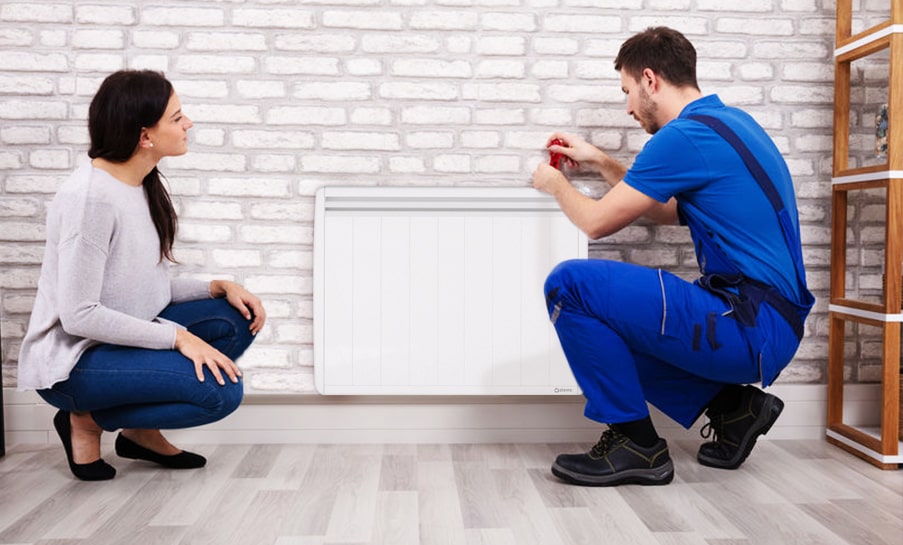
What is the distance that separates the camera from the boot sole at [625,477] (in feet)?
7.13

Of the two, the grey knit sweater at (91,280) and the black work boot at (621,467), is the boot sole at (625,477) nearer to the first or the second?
the black work boot at (621,467)

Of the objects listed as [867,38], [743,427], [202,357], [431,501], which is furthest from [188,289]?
[867,38]

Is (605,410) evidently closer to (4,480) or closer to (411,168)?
(411,168)

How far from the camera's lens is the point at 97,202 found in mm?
2035

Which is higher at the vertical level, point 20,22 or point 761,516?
point 20,22

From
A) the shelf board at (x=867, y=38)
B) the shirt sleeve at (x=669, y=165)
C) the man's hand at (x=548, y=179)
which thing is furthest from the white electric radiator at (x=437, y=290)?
the shelf board at (x=867, y=38)

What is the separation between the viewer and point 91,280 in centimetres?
200

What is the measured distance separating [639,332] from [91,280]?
4.28 feet

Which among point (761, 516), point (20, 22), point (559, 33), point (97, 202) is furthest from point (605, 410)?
point (20, 22)

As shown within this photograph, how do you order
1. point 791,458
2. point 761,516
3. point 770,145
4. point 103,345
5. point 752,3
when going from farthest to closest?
point 752,3 < point 791,458 < point 770,145 < point 103,345 < point 761,516

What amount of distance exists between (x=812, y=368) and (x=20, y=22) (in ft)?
8.48

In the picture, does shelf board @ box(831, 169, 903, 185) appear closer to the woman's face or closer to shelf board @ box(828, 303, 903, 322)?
shelf board @ box(828, 303, 903, 322)

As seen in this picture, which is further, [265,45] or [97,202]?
[265,45]

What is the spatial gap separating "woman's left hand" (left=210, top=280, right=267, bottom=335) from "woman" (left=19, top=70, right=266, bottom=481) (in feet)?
0.49
